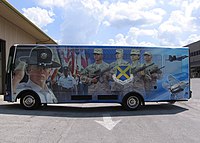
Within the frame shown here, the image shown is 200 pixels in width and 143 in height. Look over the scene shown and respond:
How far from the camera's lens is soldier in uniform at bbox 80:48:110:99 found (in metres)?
12.2

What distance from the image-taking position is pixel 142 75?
12.5 m

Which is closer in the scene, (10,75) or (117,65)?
(10,75)

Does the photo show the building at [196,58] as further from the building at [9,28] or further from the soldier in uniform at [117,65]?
the soldier in uniform at [117,65]

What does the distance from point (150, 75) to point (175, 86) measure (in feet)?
3.84

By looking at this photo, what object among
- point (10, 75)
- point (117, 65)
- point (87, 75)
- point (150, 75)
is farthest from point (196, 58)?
point (10, 75)

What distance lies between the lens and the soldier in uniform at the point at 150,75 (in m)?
12.5

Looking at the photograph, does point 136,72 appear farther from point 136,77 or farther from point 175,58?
point 175,58

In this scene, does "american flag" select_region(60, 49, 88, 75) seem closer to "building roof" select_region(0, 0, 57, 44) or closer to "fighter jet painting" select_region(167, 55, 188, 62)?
"fighter jet painting" select_region(167, 55, 188, 62)

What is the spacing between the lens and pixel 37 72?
39.8 feet

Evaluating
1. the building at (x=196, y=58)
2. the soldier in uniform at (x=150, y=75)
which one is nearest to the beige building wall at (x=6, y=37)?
the soldier in uniform at (x=150, y=75)

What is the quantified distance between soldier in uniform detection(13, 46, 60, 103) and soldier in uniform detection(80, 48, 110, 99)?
4.08 ft

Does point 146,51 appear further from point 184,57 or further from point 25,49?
point 25,49

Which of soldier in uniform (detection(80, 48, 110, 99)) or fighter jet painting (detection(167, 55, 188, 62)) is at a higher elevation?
fighter jet painting (detection(167, 55, 188, 62))

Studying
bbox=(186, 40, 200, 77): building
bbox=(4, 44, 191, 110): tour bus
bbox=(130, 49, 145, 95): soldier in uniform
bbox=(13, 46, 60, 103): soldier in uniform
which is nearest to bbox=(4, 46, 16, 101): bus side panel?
bbox=(4, 44, 191, 110): tour bus
